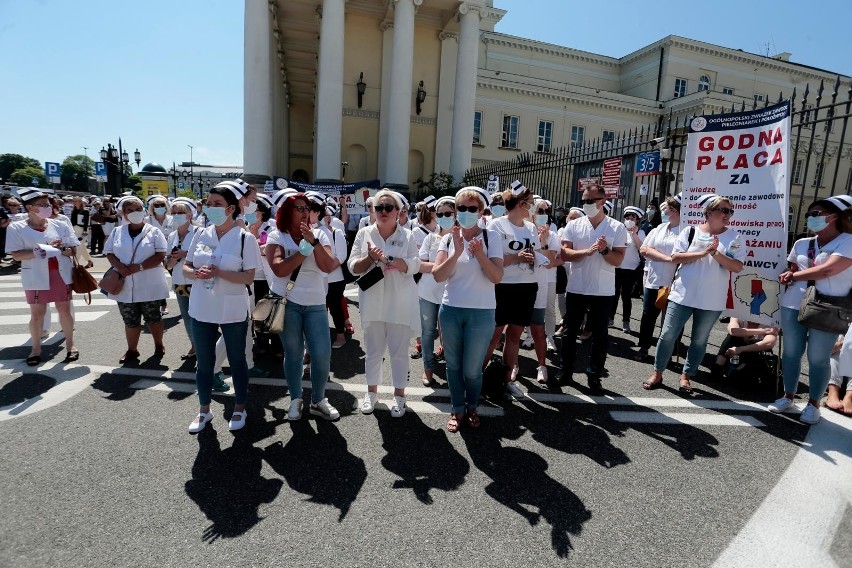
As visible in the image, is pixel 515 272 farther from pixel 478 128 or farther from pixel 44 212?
pixel 478 128

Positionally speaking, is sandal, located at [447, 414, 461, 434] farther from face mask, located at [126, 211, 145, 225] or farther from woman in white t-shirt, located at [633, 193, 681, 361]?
face mask, located at [126, 211, 145, 225]

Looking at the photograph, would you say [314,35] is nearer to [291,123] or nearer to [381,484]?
[291,123]

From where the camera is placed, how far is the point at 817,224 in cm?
432

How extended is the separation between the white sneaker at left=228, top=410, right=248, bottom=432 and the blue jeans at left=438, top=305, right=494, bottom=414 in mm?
1904

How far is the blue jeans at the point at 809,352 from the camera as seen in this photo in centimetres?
439

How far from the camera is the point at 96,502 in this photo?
3035 millimetres

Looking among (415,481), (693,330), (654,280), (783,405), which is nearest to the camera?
(415,481)

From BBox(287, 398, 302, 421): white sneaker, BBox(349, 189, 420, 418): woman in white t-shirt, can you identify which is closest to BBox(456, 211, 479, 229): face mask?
BBox(349, 189, 420, 418): woman in white t-shirt

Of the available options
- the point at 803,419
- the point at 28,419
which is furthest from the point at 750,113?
the point at 28,419

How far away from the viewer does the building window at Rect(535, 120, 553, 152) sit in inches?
1391

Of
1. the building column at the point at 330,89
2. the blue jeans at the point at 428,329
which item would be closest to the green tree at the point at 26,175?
the building column at the point at 330,89

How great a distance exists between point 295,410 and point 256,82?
2132cm

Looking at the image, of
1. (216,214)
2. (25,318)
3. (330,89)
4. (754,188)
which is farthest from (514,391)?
(330,89)

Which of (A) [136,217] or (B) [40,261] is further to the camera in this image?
(B) [40,261]
